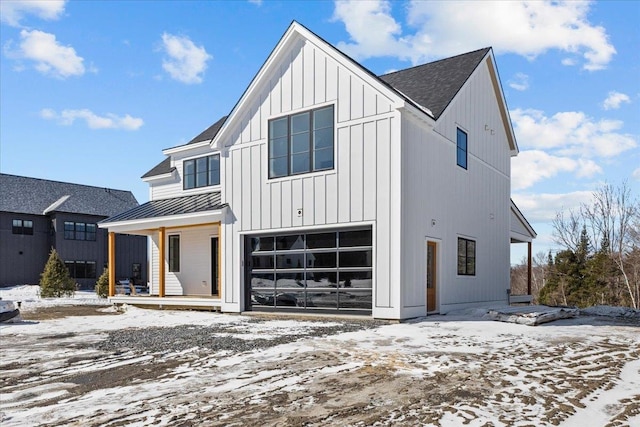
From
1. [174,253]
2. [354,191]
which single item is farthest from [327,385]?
[174,253]

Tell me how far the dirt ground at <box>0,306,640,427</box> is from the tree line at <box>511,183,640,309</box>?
85.6ft

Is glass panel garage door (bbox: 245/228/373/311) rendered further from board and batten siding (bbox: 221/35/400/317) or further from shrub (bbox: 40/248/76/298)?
shrub (bbox: 40/248/76/298)

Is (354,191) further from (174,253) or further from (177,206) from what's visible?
(174,253)

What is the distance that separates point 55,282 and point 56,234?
9865 mm

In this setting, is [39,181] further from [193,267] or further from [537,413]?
[537,413]

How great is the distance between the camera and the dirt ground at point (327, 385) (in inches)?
171

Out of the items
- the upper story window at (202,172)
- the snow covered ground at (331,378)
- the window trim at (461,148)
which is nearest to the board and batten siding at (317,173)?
the snow covered ground at (331,378)

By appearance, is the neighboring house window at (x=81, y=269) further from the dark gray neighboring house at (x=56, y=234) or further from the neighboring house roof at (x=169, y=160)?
the neighboring house roof at (x=169, y=160)

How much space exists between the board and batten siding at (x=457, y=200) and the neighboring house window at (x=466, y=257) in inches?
7.4

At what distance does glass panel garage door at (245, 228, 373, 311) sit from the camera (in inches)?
473

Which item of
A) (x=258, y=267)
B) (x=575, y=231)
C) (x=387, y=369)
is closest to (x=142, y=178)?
(x=258, y=267)

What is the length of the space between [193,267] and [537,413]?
15.7 meters

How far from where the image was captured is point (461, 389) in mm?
5117

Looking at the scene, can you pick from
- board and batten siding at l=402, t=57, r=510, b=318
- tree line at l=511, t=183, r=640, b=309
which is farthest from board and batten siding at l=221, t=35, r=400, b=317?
tree line at l=511, t=183, r=640, b=309
